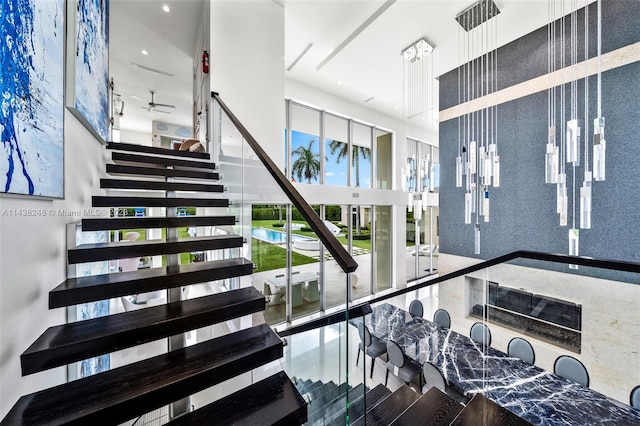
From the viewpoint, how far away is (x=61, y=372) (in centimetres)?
182

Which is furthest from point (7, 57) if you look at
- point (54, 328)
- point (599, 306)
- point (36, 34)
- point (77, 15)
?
point (599, 306)

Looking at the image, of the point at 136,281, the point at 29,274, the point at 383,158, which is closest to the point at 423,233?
the point at 383,158

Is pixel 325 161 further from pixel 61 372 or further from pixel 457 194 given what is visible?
pixel 61 372

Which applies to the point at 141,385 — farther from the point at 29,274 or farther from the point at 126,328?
the point at 29,274

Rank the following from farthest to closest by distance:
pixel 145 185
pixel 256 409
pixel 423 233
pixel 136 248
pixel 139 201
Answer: pixel 423 233 → pixel 145 185 → pixel 139 201 → pixel 136 248 → pixel 256 409

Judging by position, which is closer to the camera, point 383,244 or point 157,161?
point 157,161

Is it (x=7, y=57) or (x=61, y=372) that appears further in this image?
(x=61, y=372)

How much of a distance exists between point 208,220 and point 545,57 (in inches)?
250

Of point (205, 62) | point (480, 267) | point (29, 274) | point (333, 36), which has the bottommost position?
point (480, 267)

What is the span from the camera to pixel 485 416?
233 centimetres

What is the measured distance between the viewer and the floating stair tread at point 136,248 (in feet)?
6.02

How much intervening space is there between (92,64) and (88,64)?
186mm

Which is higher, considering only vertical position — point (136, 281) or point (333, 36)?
point (333, 36)

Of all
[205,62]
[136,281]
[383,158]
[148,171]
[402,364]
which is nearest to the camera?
[136,281]
